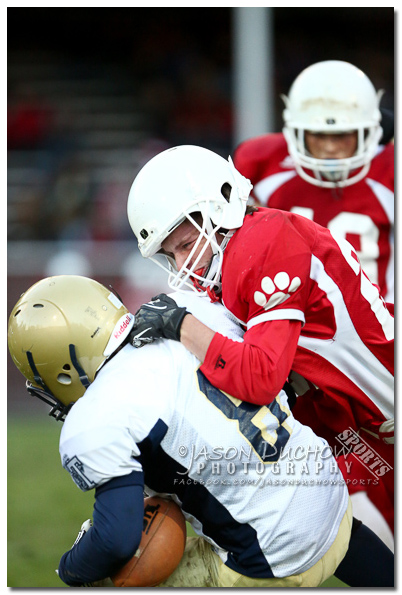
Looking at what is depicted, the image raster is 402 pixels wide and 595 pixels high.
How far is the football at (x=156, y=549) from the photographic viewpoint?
2.12 meters

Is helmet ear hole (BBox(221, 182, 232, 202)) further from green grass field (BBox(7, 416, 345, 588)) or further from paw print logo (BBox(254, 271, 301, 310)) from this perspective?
green grass field (BBox(7, 416, 345, 588))

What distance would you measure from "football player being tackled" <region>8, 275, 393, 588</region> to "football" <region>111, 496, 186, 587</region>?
0.04 m

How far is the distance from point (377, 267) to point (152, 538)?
2171 millimetres

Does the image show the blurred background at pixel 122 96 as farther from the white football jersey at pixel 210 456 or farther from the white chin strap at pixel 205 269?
the white football jersey at pixel 210 456

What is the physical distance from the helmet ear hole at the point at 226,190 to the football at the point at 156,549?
989mm

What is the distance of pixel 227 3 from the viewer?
360cm

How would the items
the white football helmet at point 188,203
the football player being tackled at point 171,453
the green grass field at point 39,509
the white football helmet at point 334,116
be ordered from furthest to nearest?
the white football helmet at point 334,116, the green grass field at point 39,509, the white football helmet at point 188,203, the football player being tackled at point 171,453

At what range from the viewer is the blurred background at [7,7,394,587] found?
891cm

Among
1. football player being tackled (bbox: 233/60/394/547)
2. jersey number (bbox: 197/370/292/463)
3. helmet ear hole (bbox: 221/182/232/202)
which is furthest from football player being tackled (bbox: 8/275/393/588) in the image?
football player being tackled (bbox: 233/60/394/547)

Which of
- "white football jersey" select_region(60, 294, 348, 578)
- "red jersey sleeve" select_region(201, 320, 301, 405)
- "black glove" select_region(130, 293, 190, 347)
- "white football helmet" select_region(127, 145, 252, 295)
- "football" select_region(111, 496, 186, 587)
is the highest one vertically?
"white football helmet" select_region(127, 145, 252, 295)

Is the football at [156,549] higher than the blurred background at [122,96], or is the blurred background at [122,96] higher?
the blurred background at [122,96]

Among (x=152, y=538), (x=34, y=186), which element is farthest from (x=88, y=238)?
(x=152, y=538)

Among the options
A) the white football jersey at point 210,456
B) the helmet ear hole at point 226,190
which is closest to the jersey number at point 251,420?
the white football jersey at point 210,456

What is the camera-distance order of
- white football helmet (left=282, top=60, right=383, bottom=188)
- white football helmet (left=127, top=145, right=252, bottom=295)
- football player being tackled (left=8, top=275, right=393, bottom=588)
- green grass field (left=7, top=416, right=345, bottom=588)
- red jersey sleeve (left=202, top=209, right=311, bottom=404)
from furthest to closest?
white football helmet (left=282, top=60, right=383, bottom=188), green grass field (left=7, top=416, right=345, bottom=588), white football helmet (left=127, top=145, right=252, bottom=295), red jersey sleeve (left=202, top=209, right=311, bottom=404), football player being tackled (left=8, top=275, right=393, bottom=588)
